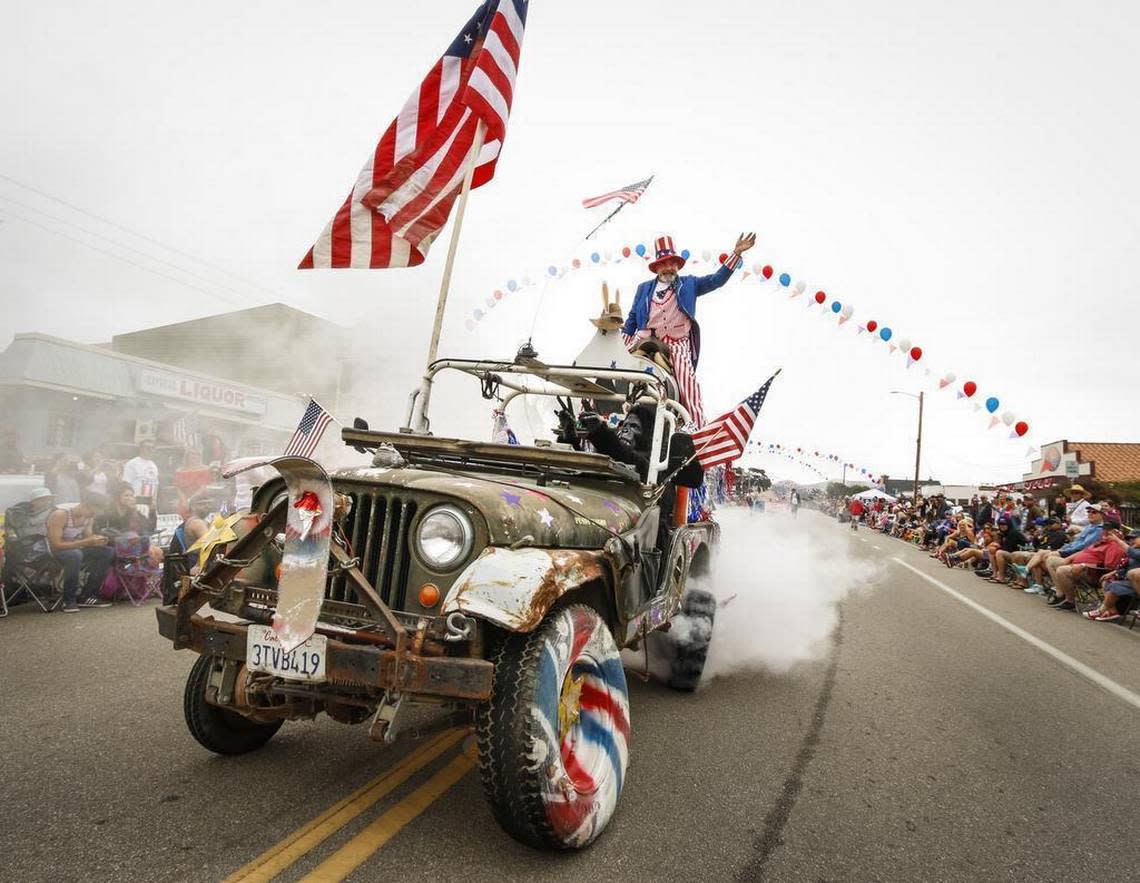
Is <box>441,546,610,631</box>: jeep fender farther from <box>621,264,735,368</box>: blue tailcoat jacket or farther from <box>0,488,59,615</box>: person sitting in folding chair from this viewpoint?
<box>0,488,59,615</box>: person sitting in folding chair

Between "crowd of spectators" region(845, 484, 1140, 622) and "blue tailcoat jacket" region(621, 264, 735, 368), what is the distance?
22.2 feet

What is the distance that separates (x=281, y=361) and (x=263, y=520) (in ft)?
59.3

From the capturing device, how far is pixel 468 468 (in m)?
3.34

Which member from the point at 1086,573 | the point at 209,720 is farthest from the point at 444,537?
the point at 1086,573

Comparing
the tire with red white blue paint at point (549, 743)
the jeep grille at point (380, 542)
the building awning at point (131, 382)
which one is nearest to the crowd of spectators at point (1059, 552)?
the tire with red white blue paint at point (549, 743)

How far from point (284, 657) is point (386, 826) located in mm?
785

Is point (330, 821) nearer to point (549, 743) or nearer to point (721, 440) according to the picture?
point (549, 743)

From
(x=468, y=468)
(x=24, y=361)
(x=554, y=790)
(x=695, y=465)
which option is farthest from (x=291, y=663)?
(x=24, y=361)

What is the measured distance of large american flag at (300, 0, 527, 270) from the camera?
5.76 meters

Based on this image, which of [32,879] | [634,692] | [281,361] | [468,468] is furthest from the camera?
[281,361]

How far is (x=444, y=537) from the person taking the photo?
8.21 ft

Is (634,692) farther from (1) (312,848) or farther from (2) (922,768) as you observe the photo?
(1) (312,848)

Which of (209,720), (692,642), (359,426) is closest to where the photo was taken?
(209,720)

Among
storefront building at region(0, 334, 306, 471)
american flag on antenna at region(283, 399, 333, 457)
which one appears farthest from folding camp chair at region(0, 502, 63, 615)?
american flag on antenna at region(283, 399, 333, 457)
